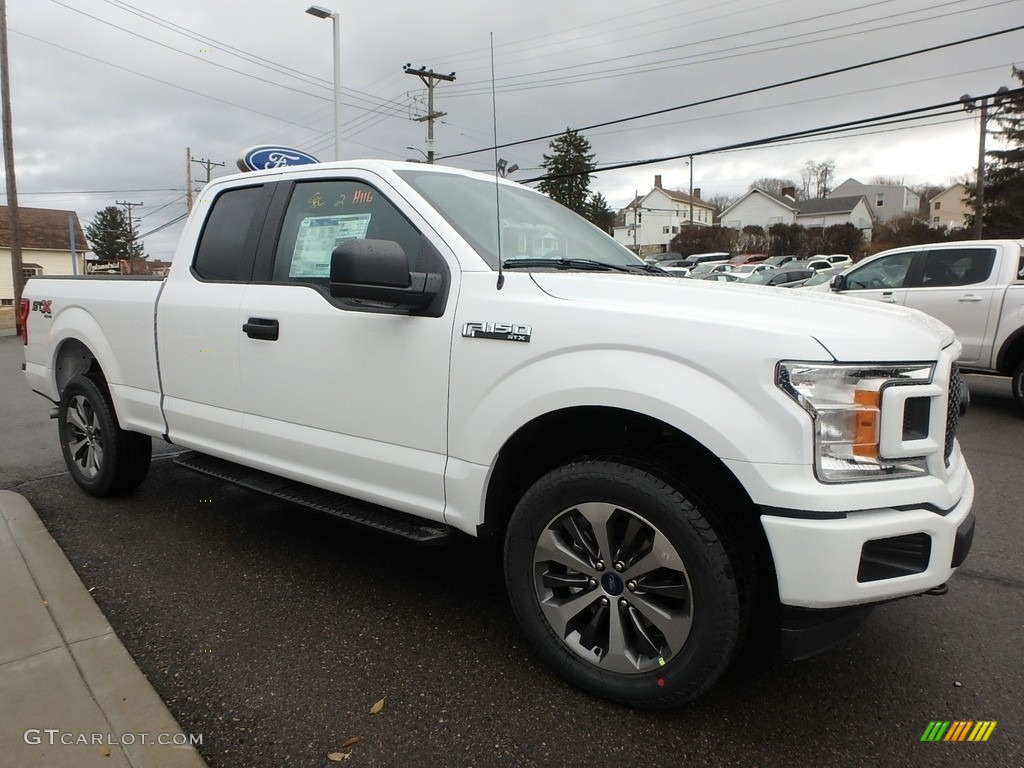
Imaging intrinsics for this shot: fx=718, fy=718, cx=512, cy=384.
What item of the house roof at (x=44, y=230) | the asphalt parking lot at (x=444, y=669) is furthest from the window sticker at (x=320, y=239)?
the house roof at (x=44, y=230)

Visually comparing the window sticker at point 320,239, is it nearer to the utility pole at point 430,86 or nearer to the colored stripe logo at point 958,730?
the colored stripe logo at point 958,730

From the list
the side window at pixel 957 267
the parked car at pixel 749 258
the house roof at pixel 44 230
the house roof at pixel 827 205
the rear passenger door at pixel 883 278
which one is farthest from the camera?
the house roof at pixel 827 205

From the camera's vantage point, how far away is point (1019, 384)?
739 centimetres

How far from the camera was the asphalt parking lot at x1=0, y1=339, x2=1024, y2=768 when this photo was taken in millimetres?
2273

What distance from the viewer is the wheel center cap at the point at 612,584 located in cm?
239

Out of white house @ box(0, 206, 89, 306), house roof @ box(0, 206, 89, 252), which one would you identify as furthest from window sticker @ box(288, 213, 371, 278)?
house roof @ box(0, 206, 89, 252)

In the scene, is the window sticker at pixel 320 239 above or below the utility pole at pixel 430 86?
below

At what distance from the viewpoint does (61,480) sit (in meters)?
5.20

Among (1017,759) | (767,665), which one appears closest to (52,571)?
(767,665)

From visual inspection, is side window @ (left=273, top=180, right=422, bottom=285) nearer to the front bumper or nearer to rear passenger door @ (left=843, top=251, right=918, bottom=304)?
the front bumper

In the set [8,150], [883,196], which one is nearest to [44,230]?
[8,150]

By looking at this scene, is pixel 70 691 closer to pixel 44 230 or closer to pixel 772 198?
pixel 44 230

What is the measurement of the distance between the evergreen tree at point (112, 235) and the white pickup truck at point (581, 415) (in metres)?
89.1

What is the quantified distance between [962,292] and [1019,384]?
1.15 metres
